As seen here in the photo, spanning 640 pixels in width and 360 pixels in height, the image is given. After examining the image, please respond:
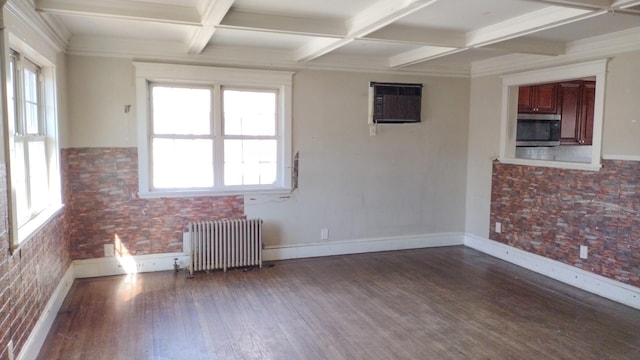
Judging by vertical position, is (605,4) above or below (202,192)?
above

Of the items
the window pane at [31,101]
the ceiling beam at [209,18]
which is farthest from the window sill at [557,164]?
the window pane at [31,101]

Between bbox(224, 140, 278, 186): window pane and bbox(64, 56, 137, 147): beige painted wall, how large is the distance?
106cm

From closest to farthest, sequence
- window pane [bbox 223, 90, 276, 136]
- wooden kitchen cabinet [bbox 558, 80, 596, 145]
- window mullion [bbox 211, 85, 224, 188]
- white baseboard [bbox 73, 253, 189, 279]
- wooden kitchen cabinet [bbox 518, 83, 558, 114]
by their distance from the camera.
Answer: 1. white baseboard [bbox 73, 253, 189, 279]
2. window mullion [bbox 211, 85, 224, 188]
3. window pane [bbox 223, 90, 276, 136]
4. wooden kitchen cabinet [bbox 518, 83, 558, 114]
5. wooden kitchen cabinet [bbox 558, 80, 596, 145]

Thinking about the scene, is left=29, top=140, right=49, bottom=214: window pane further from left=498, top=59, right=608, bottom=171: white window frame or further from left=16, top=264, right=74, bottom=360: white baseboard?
left=498, top=59, right=608, bottom=171: white window frame

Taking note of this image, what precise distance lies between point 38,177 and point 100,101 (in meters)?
1.26

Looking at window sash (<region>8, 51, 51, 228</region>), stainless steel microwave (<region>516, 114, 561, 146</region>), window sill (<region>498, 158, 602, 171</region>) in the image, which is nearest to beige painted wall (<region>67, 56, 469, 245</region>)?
stainless steel microwave (<region>516, 114, 561, 146</region>)

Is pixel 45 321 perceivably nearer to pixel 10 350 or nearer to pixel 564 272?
pixel 10 350

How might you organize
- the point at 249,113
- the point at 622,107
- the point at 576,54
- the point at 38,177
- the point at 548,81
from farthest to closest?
the point at 249,113, the point at 548,81, the point at 576,54, the point at 622,107, the point at 38,177

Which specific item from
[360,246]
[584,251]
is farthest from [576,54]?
[360,246]

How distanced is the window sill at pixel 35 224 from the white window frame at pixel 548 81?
486cm

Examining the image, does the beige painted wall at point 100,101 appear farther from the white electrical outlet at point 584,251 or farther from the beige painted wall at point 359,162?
the white electrical outlet at point 584,251

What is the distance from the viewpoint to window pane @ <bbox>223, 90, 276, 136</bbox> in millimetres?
5426

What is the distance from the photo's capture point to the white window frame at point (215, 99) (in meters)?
4.99

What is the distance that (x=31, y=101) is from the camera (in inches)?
148
